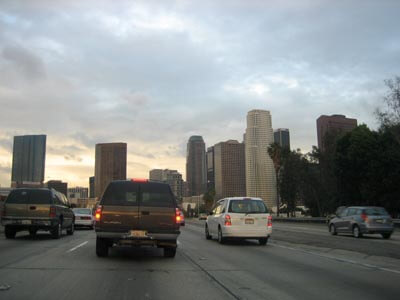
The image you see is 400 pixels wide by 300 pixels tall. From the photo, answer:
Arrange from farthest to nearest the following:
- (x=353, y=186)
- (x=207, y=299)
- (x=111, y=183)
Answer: (x=353, y=186) → (x=111, y=183) → (x=207, y=299)

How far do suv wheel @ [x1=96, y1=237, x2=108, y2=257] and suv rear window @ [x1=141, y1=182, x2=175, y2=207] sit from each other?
1485mm

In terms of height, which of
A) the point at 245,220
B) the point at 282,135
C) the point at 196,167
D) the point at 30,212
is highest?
the point at 282,135

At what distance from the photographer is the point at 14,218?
19188 millimetres

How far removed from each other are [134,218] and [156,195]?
0.92m

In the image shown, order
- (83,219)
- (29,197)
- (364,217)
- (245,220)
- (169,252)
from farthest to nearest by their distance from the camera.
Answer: (83,219) < (364,217) < (29,197) < (245,220) < (169,252)

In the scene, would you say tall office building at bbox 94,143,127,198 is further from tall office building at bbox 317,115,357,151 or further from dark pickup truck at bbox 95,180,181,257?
dark pickup truck at bbox 95,180,181,257

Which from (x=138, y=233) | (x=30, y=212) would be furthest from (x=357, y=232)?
(x=30, y=212)

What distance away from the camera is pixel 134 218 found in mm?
12367

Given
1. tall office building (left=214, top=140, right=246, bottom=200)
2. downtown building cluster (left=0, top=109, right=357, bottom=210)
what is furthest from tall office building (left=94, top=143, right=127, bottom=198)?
tall office building (left=214, top=140, right=246, bottom=200)

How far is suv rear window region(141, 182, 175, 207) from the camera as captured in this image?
1271cm

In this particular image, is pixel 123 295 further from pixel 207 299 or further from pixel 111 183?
pixel 111 183

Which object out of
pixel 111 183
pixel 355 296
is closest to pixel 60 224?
pixel 111 183

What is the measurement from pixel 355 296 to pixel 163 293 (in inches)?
126

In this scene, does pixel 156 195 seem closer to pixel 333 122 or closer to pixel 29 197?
pixel 29 197
